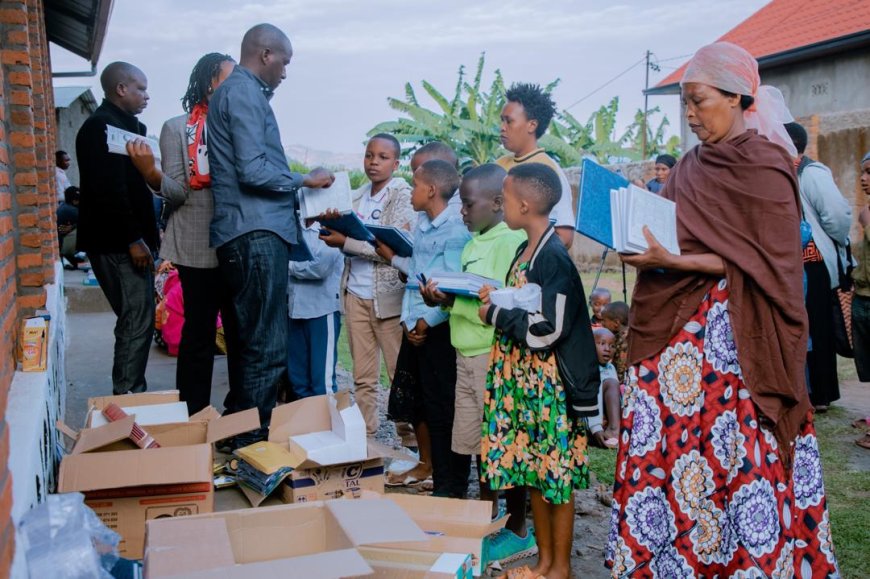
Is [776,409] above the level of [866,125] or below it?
below

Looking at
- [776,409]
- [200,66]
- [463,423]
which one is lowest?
[463,423]

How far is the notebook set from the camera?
440 centimetres

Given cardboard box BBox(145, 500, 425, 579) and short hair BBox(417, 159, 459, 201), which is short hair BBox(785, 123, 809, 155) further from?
cardboard box BBox(145, 500, 425, 579)

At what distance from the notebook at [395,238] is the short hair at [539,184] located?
111 cm

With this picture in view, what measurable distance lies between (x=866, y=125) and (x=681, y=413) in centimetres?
929

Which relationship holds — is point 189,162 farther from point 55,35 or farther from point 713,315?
point 55,35

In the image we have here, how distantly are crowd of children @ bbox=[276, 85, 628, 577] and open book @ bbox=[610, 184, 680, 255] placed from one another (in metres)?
0.49

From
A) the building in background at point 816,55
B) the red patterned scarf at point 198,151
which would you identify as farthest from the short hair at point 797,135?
the building in background at point 816,55

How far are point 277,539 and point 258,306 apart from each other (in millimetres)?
1829

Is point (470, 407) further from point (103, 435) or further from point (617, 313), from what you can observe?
point (617, 313)

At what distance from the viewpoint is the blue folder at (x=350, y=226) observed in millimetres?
4355

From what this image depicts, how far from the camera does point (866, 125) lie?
34.8 feet

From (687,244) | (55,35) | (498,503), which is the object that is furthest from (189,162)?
(55,35)

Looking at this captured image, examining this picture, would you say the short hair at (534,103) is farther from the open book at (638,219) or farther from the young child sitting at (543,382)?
the open book at (638,219)
